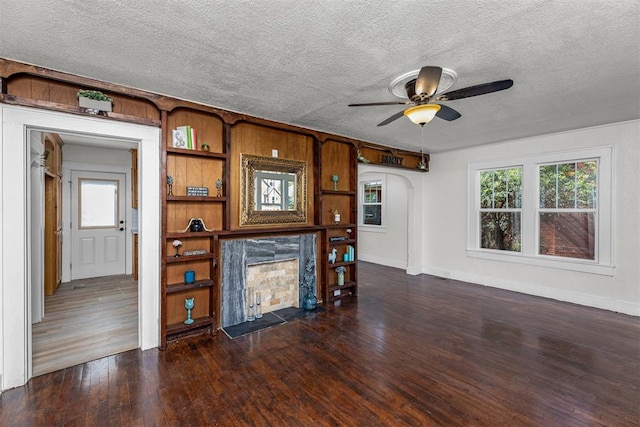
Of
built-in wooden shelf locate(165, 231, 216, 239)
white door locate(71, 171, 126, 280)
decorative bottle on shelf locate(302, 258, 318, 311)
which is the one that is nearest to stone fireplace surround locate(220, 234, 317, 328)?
built-in wooden shelf locate(165, 231, 216, 239)

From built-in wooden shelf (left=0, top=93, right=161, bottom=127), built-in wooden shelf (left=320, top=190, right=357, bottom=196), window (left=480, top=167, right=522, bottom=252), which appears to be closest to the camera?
built-in wooden shelf (left=0, top=93, right=161, bottom=127)

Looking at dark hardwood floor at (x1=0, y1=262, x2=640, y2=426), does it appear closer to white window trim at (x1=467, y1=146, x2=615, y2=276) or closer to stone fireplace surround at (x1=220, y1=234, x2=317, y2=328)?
stone fireplace surround at (x1=220, y1=234, x2=317, y2=328)

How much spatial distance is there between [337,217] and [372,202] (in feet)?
11.4

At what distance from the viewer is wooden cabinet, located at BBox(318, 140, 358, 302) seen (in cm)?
450

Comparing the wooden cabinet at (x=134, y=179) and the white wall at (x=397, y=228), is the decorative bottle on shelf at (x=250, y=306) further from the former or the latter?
the wooden cabinet at (x=134, y=179)

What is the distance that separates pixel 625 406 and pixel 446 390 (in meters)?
1.26

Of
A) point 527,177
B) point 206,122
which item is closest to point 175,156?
point 206,122

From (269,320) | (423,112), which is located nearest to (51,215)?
(269,320)

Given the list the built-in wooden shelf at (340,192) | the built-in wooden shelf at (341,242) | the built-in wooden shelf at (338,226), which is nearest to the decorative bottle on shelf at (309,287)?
the built-in wooden shelf at (341,242)

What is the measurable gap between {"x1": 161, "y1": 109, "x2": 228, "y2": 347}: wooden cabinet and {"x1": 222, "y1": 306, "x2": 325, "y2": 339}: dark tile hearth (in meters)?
0.25

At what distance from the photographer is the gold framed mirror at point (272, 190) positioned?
147 inches

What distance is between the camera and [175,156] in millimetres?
3242

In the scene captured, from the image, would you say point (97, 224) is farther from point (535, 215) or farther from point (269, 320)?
point (535, 215)

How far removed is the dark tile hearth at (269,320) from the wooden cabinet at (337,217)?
527mm
